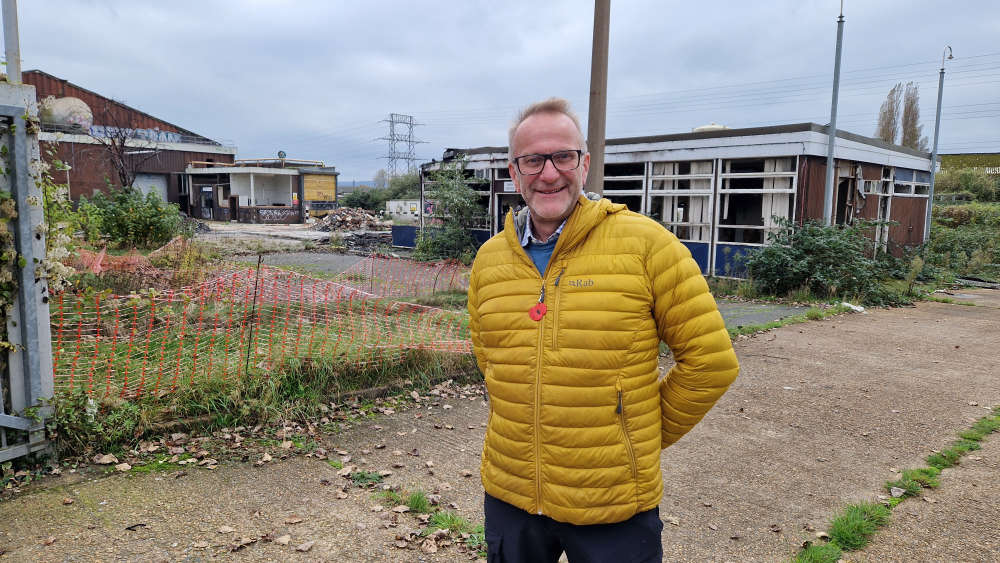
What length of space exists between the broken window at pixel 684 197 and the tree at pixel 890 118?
3380cm

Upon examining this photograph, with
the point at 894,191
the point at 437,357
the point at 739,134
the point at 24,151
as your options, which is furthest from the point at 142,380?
the point at 894,191

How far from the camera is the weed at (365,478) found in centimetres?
431

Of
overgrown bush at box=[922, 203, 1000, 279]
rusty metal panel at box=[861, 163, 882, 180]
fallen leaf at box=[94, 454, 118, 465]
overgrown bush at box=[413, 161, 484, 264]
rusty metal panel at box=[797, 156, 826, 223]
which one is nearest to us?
fallen leaf at box=[94, 454, 118, 465]

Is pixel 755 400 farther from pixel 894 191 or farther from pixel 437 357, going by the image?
pixel 894 191

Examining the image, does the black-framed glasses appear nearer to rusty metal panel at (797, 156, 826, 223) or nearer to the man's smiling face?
the man's smiling face

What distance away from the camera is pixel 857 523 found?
12.3 feet

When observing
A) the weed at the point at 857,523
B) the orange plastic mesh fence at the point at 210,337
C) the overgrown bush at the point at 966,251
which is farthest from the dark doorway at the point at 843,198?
the weed at the point at 857,523

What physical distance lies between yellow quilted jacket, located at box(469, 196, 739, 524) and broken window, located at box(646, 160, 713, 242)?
13630 mm

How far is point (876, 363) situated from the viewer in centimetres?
795

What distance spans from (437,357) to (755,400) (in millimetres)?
3223

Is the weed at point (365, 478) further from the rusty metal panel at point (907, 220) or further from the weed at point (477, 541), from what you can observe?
the rusty metal panel at point (907, 220)

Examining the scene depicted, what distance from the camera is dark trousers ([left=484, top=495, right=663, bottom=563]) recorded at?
1970 millimetres

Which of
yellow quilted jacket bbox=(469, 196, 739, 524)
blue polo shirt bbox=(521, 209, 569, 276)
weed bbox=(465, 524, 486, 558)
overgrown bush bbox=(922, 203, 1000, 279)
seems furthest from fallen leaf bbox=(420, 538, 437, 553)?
overgrown bush bbox=(922, 203, 1000, 279)

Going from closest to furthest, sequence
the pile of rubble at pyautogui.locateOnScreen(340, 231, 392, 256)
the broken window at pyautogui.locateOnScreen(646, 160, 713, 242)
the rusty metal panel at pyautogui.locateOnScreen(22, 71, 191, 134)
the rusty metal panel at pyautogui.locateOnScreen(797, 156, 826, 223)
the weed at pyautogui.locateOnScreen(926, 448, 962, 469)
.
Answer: the weed at pyautogui.locateOnScreen(926, 448, 962, 469), the rusty metal panel at pyautogui.locateOnScreen(797, 156, 826, 223), the broken window at pyautogui.locateOnScreen(646, 160, 713, 242), the pile of rubble at pyautogui.locateOnScreen(340, 231, 392, 256), the rusty metal panel at pyautogui.locateOnScreen(22, 71, 191, 134)
